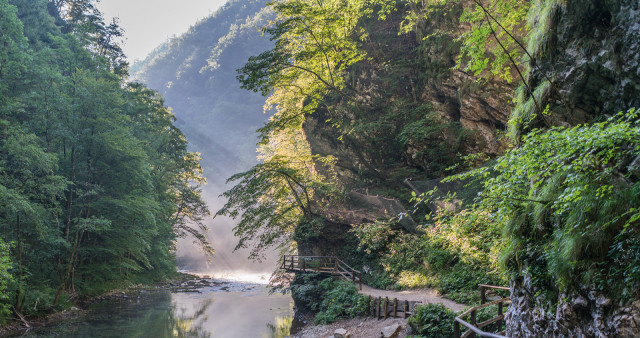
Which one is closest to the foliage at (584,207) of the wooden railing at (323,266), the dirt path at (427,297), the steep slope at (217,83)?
the dirt path at (427,297)

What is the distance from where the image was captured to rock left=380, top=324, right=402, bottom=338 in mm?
9062

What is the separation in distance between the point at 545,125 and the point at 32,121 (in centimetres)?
1928

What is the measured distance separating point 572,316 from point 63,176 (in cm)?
1926

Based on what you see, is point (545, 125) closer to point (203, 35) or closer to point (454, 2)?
point (454, 2)

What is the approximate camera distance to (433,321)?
8297 mm

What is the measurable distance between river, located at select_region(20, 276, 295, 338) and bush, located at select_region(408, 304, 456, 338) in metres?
6.62

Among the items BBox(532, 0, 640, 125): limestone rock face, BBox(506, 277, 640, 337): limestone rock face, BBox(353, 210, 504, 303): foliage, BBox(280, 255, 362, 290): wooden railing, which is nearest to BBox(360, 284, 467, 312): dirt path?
BBox(353, 210, 504, 303): foliage

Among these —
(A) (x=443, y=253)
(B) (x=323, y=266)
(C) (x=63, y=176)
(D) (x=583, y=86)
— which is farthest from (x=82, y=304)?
(D) (x=583, y=86)

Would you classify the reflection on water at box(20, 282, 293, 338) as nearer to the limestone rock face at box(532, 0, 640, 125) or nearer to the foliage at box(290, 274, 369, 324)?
the foliage at box(290, 274, 369, 324)

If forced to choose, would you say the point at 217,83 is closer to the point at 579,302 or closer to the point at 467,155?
the point at 467,155

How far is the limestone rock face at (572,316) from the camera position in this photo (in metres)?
3.47

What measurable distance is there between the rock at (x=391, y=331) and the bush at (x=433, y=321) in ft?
1.49

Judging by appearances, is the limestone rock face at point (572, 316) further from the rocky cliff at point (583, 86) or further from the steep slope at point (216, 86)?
the steep slope at point (216, 86)

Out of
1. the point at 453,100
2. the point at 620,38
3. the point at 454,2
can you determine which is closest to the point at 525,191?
the point at 620,38
